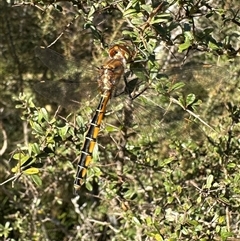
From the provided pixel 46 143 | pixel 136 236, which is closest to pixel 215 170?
pixel 136 236

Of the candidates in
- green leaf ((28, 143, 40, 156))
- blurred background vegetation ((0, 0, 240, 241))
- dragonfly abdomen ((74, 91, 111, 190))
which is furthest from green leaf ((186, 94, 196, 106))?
green leaf ((28, 143, 40, 156))

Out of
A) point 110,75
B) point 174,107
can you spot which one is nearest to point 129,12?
point 110,75

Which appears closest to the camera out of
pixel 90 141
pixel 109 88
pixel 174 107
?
pixel 90 141

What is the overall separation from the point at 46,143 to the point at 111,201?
725mm

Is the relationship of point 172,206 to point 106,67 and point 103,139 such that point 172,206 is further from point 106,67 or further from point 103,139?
point 103,139

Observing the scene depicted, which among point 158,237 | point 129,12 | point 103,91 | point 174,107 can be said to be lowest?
point 158,237

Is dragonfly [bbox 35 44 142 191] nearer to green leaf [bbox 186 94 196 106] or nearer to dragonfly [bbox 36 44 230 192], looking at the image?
dragonfly [bbox 36 44 230 192]

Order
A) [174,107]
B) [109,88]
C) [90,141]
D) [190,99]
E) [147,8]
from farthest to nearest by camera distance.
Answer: [174,107] < [109,88] < [90,141] < [190,99] < [147,8]

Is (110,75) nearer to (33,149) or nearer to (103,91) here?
(103,91)

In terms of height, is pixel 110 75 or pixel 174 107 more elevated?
pixel 110 75

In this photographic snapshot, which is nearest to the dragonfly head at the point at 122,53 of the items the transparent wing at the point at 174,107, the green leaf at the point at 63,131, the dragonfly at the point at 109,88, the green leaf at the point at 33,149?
the dragonfly at the point at 109,88

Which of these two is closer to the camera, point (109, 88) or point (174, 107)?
point (109, 88)

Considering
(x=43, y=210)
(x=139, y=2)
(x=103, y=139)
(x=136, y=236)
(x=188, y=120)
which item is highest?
(x=139, y=2)

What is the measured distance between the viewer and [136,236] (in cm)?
209
